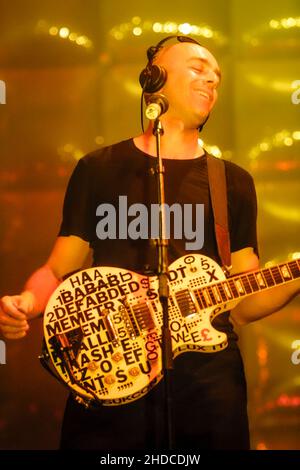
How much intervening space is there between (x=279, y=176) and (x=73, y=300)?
44.7 inches

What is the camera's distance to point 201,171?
7.64ft

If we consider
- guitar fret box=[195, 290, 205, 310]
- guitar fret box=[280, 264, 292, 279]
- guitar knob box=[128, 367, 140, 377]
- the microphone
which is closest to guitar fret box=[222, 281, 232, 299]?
guitar fret box=[195, 290, 205, 310]

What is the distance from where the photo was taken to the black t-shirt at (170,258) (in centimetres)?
204

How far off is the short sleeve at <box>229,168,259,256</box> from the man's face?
12.6 inches

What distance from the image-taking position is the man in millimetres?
2051

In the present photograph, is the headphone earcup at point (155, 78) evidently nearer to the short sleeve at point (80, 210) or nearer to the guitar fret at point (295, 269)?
the short sleeve at point (80, 210)

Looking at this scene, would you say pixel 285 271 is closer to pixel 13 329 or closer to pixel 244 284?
pixel 244 284

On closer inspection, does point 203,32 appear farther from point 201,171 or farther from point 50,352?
point 50,352

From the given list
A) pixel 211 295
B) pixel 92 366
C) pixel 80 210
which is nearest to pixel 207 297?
pixel 211 295

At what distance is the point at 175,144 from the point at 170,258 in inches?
19.3

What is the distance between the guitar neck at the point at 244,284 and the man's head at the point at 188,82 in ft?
2.22

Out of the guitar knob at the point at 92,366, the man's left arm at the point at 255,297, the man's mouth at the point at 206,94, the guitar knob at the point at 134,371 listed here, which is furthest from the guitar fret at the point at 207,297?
the man's mouth at the point at 206,94

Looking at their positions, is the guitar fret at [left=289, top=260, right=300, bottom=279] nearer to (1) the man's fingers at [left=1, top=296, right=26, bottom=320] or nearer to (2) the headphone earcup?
(2) the headphone earcup

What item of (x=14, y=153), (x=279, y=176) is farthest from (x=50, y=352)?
(x=279, y=176)
